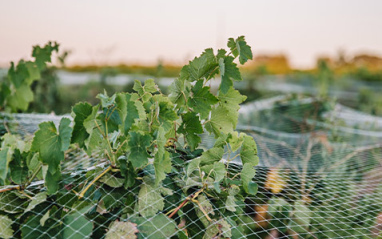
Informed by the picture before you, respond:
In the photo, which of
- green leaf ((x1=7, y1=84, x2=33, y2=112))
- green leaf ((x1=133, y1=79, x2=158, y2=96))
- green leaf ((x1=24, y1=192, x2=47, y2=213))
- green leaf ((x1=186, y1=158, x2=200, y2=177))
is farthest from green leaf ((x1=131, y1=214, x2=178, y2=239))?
green leaf ((x1=7, y1=84, x2=33, y2=112))

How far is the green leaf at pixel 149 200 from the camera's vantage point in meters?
0.85

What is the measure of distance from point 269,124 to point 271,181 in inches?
85.4

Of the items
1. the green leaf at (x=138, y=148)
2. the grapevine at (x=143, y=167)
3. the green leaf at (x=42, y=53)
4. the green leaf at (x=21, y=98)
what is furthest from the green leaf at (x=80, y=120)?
the green leaf at (x=21, y=98)

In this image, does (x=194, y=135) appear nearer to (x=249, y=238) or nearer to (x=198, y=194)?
(x=198, y=194)

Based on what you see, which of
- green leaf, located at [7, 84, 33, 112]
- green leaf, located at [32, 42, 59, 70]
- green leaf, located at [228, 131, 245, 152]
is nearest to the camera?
green leaf, located at [228, 131, 245, 152]

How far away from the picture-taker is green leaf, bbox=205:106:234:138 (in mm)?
986

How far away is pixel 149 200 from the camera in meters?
0.86

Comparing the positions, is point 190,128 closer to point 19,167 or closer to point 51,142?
point 51,142

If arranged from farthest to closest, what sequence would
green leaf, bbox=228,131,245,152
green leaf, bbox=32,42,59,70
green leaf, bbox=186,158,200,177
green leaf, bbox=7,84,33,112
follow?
1. green leaf, bbox=7,84,33,112
2. green leaf, bbox=32,42,59,70
3. green leaf, bbox=228,131,245,152
4. green leaf, bbox=186,158,200,177

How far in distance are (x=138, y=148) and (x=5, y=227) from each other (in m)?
0.37

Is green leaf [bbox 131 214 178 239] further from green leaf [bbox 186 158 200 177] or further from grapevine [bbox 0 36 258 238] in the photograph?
green leaf [bbox 186 158 200 177]

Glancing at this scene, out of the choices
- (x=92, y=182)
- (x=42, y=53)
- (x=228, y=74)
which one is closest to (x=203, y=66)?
(x=228, y=74)

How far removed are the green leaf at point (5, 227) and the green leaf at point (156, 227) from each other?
29cm

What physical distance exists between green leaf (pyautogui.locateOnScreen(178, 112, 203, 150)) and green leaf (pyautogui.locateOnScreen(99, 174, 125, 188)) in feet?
0.62
